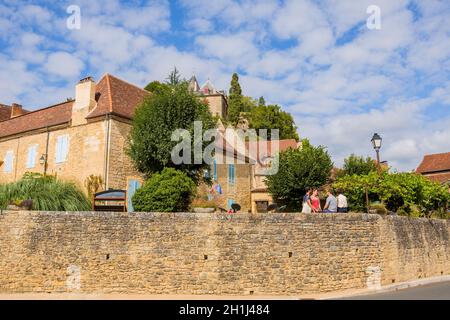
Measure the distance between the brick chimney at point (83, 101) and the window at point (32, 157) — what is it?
11.7ft

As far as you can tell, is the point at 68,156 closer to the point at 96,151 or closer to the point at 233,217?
the point at 96,151

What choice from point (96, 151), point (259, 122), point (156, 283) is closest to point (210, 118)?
point (96, 151)

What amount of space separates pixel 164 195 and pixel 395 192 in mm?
9352

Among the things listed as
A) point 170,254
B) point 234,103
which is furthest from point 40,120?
point 234,103

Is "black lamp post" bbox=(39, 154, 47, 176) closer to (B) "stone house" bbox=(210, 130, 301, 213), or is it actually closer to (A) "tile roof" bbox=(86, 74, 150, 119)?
(A) "tile roof" bbox=(86, 74, 150, 119)

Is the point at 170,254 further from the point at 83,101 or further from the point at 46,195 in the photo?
the point at 83,101

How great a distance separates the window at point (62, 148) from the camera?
22.4 metres

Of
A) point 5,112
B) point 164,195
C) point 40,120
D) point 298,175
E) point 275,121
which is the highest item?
point 275,121

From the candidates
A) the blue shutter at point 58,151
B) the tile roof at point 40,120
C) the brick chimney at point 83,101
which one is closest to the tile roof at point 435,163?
the brick chimney at point 83,101

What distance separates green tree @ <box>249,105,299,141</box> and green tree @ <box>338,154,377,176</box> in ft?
45.0

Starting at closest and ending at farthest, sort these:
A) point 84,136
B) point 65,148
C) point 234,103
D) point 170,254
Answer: point 170,254 < point 84,136 < point 65,148 < point 234,103

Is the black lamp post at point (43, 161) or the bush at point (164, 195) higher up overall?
the black lamp post at point (43, 161)

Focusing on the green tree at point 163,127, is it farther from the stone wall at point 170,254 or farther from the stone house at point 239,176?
the stone house at point 239,176

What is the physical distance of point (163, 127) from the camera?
1795 centimetres
